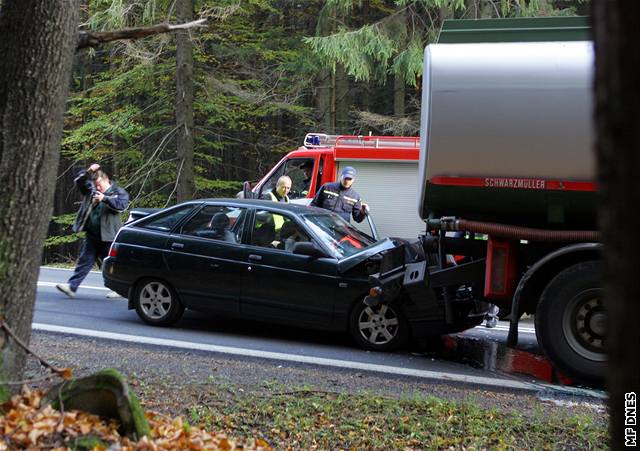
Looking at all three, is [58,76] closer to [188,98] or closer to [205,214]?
[205,214]

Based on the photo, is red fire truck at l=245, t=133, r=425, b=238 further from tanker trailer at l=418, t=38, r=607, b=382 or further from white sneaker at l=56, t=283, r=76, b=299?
tanker trailer at l=418, t=38, r=607, b=382

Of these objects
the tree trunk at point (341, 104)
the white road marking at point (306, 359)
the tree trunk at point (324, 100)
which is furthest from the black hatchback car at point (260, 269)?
the tree trunk at point (341, 104)

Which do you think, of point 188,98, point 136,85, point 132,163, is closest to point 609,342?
point 188,98

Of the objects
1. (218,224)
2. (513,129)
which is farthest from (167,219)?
(513,129)

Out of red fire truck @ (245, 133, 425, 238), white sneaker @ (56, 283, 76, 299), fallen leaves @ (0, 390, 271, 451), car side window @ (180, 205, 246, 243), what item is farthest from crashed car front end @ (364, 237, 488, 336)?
red fire truck @ (245, 133, 425, 238)

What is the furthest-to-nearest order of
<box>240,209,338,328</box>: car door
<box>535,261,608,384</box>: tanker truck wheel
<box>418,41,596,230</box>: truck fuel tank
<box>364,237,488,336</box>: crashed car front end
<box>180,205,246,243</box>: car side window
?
<box>180,205,246,243</box>: car side window → <box>240,209,338,328</box>: car door → <box>364,237,488,336</box>: crashed car front end → <box>535,261,608,384</box>: tanker truck wheel → <box>418,41,596,230</box>: truck fuel tank

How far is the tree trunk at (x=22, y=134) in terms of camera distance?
14.3 ft

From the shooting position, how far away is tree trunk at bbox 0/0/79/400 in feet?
14.3

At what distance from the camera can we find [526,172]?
22.2ft

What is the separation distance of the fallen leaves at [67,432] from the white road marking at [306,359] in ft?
9.23

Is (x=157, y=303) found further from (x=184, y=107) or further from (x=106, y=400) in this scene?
(x=184, y=107)

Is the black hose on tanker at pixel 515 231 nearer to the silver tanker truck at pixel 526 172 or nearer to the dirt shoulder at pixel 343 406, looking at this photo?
the silver tanker truck at pixel 526 172

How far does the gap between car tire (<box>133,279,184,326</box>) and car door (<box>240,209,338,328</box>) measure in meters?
0.95

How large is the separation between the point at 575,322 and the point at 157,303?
484cm
